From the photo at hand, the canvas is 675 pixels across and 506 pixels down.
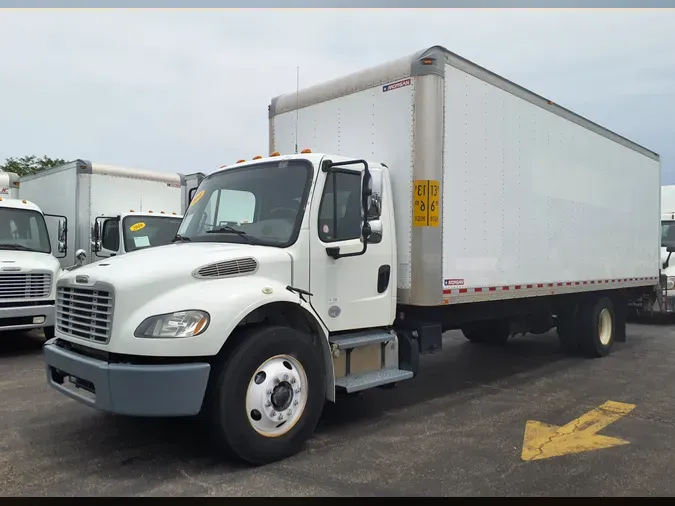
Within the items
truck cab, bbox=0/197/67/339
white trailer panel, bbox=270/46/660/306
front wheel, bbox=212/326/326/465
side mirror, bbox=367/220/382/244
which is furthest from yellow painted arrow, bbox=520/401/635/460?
truck cab, bbox=0/197/67/339

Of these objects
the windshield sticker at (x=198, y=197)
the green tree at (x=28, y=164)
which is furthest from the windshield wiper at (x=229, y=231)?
the green tree at (x=28, y=164)

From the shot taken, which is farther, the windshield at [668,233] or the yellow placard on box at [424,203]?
the windshield at [668,233]

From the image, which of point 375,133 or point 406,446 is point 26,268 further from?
point 406,446

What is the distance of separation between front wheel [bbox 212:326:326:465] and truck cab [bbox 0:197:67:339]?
602 centimetres

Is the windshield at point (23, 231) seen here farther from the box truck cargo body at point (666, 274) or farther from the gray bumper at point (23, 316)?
the box truck cargo body at point (666, 274)

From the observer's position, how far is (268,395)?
4.43 meters

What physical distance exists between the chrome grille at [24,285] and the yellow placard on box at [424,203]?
649 centimetres

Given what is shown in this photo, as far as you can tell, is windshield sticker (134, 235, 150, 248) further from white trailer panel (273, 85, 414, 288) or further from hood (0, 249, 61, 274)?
white trailer panel (273, 85, 414, 288)

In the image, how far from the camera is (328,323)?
5.14m

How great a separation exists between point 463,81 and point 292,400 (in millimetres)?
3717

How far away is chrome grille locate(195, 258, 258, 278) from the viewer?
172 inches

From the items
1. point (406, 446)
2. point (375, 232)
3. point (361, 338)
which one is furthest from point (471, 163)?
point (406, 446)

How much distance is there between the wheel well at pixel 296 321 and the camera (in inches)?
183
